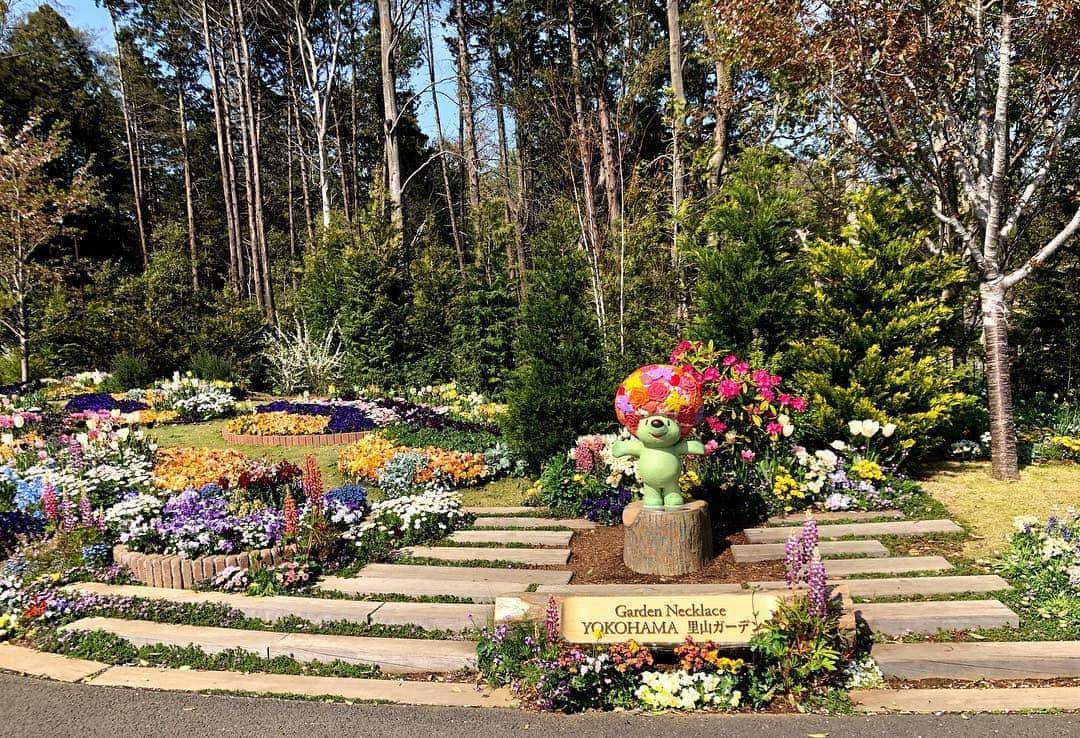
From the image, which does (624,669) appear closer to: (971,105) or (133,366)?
(971,105)

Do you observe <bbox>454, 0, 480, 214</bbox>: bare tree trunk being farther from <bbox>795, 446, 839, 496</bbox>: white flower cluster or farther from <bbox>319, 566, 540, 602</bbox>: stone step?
<bbox>319, 566, 540, 602</bbox>: stone step

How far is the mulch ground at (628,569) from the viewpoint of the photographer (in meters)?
4.11

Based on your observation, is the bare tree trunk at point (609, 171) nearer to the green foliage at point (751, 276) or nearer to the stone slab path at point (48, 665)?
the green foliage at point (751, 276)

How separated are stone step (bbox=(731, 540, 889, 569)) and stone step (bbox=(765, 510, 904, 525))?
0.43 metres

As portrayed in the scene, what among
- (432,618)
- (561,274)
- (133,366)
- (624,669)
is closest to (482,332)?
(561,274)

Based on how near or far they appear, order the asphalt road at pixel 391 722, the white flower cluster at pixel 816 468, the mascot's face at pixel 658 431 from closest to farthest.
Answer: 1. the asphalt road at pixel 391 722
2. the mascot's face at pixel 658 431
3. the white flower cluster at pixel 816 468

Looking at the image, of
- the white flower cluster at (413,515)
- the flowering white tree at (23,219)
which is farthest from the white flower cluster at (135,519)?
the flowering white tree at (23,219)

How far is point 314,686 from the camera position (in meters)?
3.40

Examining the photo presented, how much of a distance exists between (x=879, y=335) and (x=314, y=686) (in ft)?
18.0

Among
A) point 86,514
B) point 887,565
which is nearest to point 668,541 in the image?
point 887,565

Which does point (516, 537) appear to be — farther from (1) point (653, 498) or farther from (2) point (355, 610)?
(2) point (355, 610)

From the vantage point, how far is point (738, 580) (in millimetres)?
4023

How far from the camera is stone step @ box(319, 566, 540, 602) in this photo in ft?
13.9

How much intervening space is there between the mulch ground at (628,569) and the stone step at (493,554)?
12cm
